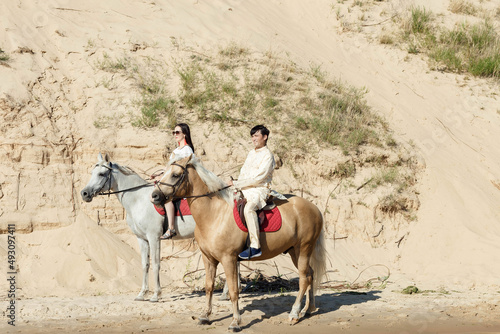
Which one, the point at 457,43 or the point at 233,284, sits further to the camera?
the point at 457,43

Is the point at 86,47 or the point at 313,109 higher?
the point at 86,47

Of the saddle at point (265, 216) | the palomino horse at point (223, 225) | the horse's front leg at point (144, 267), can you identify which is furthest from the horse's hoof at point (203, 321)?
the horse's front leg at point (144, 267)

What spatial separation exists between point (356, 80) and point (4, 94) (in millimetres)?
9497

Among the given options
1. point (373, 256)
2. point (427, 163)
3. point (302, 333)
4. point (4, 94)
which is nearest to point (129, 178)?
point (302, 333)

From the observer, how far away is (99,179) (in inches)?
360

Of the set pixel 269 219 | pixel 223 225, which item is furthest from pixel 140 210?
pixel 269 219

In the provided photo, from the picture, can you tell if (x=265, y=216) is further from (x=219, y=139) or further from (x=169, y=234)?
(x=219, y=139)

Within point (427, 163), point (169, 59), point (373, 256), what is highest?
point (169, 59)

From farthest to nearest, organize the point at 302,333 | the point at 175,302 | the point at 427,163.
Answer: the point at 427,163 < the point at 175,302 < the point at 302,333

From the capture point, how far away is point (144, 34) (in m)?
15.7

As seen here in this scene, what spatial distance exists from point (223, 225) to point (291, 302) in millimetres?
2283

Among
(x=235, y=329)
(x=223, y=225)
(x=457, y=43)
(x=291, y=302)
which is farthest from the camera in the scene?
(x=457, y=43)

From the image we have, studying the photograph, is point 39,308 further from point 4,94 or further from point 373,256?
point 373,256

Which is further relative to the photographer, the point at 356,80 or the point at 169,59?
the point at 356,80
